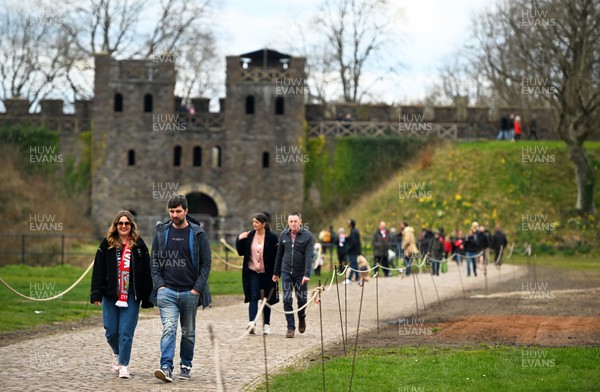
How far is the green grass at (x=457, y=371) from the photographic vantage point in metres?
11.3

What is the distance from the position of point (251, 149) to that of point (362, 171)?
5729 mm

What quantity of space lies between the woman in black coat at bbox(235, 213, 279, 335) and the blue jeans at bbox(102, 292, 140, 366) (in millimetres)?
3970

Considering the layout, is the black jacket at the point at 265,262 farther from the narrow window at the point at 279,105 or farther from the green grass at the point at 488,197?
the narrow window at the point at 279,105

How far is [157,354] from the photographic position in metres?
13.6

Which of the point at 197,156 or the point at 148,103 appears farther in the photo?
the point at 197,156

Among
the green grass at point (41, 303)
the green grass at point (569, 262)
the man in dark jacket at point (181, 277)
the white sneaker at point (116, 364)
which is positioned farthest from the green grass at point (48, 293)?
the green grass at point (569, 262)

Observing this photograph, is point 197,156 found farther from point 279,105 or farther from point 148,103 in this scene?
point 279,105

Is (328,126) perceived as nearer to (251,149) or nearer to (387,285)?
(251,149)

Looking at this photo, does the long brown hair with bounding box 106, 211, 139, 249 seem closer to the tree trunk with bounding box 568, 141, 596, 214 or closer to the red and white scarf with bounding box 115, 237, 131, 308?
the red and white scarf with bounding box 115, 237, 131, 308

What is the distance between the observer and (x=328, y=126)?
5384 centimetres

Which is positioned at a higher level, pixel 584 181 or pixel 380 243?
pixel 584 181

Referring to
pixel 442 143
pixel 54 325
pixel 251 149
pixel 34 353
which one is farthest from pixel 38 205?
pixel 34 353

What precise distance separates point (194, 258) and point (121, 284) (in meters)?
0.86

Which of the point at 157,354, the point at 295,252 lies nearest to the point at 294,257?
the point at 295,252
